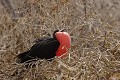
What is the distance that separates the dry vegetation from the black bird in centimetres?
9

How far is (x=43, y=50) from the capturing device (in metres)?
2.75

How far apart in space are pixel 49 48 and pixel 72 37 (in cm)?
31

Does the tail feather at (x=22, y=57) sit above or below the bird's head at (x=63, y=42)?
below

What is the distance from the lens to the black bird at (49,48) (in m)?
2.68

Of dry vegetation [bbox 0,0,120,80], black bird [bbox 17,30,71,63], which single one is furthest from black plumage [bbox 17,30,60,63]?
dry vegetation [bbox 0,0,120,80]

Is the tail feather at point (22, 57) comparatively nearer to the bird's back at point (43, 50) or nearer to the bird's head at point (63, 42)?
the bird's back at point (43, 50)

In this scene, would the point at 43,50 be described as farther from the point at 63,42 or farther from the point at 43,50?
the point at 63,42

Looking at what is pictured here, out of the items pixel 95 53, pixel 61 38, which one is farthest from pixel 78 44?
pixel 95 53

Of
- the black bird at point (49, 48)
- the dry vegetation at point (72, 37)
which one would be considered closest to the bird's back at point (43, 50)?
the black bird at point (49, 48)

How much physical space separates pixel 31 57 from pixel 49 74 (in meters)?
0.37

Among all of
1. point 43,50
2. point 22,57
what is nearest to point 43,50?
point 43,50

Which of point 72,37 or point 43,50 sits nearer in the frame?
point 43,50

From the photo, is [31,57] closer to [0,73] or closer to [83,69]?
[0,73]

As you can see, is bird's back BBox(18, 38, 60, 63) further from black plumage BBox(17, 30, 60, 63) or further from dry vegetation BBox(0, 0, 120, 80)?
dry vegetation BBox(0, 0, 120, 80)
